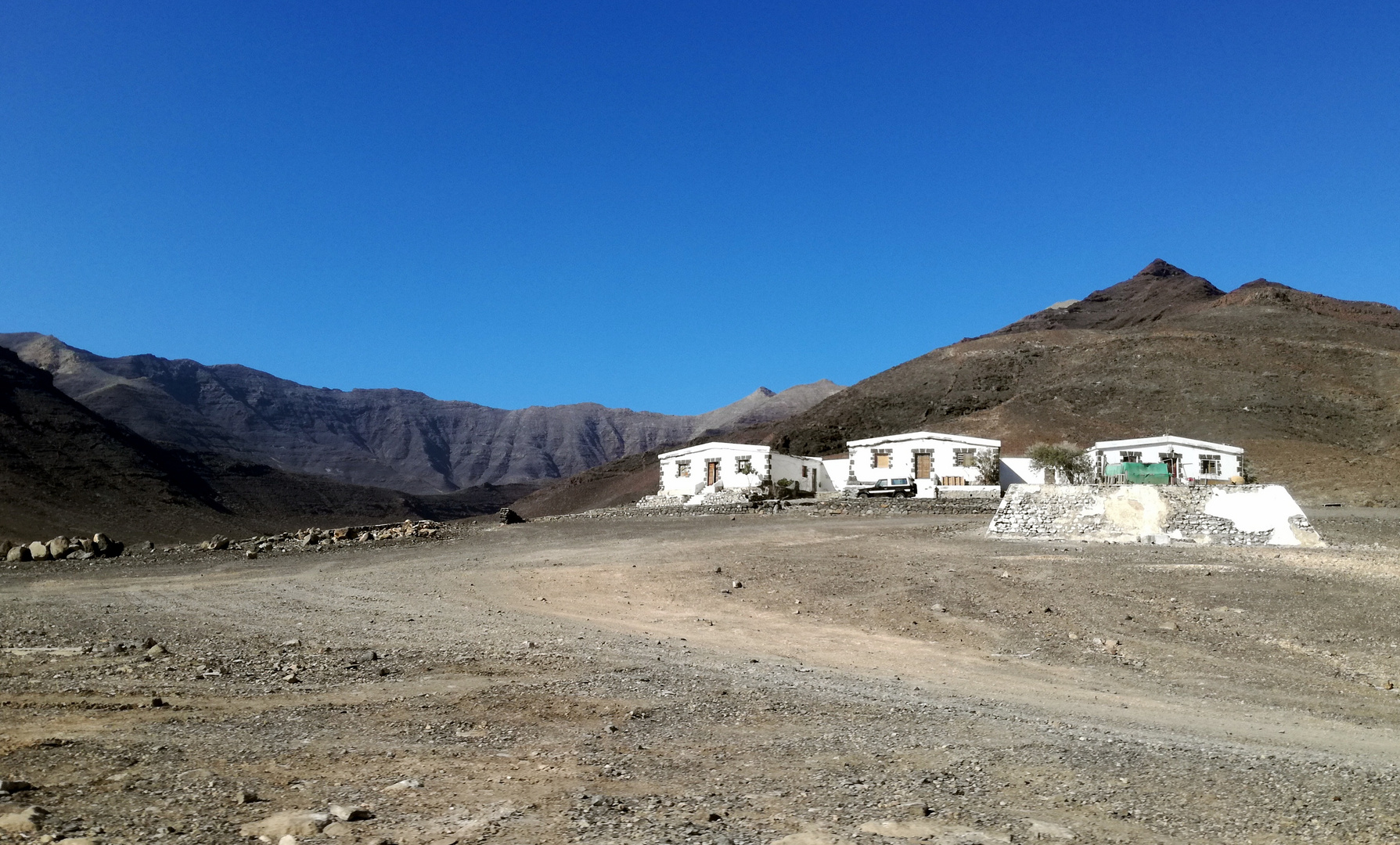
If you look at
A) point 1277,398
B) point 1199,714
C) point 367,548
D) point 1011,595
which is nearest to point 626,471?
point 1277,398

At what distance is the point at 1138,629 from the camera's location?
14.4m

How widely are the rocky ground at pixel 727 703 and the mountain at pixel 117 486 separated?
40.3 metres

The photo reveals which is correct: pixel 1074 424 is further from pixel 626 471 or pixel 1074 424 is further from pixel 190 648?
pixel 190 648

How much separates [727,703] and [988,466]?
3892 cm

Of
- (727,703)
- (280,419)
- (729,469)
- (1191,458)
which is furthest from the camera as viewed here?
(280,419)

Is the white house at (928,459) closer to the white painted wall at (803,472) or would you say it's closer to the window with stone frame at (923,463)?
the window with stone frame at (923,463)

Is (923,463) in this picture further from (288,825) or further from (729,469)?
(288,825)

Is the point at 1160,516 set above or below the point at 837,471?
below

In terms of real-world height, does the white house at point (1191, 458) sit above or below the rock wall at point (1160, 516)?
above

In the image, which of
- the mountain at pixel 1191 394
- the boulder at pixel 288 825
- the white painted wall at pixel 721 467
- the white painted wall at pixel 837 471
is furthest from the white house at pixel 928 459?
the boulder at pixel 288 825

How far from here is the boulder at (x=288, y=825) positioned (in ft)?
16.5

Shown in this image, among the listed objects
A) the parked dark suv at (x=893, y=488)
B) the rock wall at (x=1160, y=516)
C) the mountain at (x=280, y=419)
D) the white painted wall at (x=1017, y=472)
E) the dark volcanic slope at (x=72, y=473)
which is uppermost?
the mountain at (x=280, y=419)

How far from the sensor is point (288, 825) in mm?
5148

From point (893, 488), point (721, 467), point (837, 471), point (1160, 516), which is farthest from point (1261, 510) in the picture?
point (837, 471)
